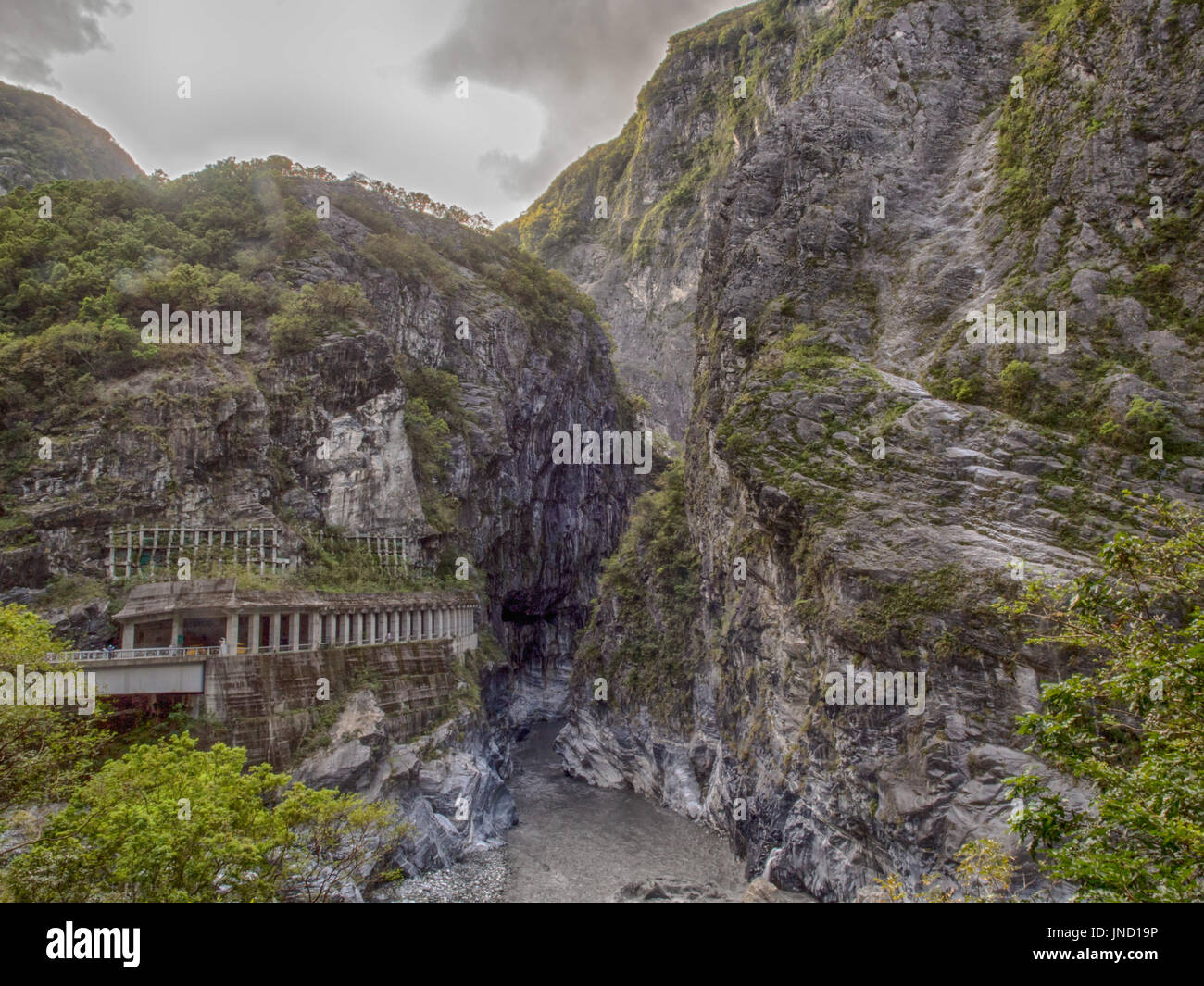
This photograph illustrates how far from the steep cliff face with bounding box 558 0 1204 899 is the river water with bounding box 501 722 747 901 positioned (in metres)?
1.72

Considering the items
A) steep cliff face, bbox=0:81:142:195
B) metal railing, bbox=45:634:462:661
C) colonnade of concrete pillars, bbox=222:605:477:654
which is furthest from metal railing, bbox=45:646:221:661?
steep cliff face, bbox=0:81:142:195

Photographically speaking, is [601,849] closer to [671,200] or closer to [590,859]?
[590,859]

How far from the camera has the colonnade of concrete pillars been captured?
29688 mm

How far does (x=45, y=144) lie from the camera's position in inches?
2694

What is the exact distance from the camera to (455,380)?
53969mm

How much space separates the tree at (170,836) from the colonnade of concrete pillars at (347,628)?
929 centimetres

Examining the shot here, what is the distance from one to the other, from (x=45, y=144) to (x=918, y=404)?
82.2 meters

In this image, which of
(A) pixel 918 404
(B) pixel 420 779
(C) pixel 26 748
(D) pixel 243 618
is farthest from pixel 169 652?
(A) pixel 918 404

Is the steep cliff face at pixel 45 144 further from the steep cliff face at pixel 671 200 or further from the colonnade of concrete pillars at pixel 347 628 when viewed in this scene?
the steep cliff face at pixel 671 200

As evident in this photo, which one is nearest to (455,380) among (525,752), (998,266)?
(525,752)

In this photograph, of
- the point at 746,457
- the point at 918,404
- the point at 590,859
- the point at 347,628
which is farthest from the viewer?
the point at 590,859

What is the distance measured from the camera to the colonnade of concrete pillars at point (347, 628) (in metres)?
29.7
